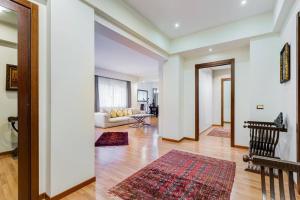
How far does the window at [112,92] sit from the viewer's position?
7.73m

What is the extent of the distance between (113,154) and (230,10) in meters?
3.94

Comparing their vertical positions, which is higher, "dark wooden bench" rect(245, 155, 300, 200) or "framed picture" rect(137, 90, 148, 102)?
"framed picture" rect(137, 90, 148, 102)

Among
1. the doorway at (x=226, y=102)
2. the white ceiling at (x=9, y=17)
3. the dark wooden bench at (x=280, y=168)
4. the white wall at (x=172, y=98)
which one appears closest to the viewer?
the dark wooden bench at (x=280, y=168)

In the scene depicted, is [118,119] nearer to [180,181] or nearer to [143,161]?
[143,161]

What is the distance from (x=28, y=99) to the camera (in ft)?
5.53

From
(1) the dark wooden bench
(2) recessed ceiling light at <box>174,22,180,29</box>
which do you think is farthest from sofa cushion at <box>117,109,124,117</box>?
(1) the dark wooden bench

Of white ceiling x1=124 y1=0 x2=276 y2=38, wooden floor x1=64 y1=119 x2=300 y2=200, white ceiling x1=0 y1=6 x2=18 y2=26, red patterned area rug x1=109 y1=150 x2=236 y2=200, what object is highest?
white ceiling x1=124 y1=0 x2=276 y2=38

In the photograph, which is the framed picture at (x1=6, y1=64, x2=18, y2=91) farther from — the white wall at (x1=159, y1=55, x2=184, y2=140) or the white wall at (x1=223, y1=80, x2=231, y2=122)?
the white wall at (x1=223, y1=80, x2=231, y2=122)

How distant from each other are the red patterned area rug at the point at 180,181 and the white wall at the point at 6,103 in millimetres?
1349

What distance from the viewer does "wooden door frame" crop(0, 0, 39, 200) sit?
1.64m

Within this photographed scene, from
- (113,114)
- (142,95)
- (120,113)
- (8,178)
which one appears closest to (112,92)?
(120,113)

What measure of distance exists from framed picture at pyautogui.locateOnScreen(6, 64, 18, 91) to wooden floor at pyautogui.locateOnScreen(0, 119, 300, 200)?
76 cm

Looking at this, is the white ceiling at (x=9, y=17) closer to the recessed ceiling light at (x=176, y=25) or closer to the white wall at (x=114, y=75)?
the recessed ceiling light at (x=176, y=25)

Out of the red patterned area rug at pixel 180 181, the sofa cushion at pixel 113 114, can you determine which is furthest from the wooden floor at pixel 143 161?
the sofa cushion at pixel 113 114
